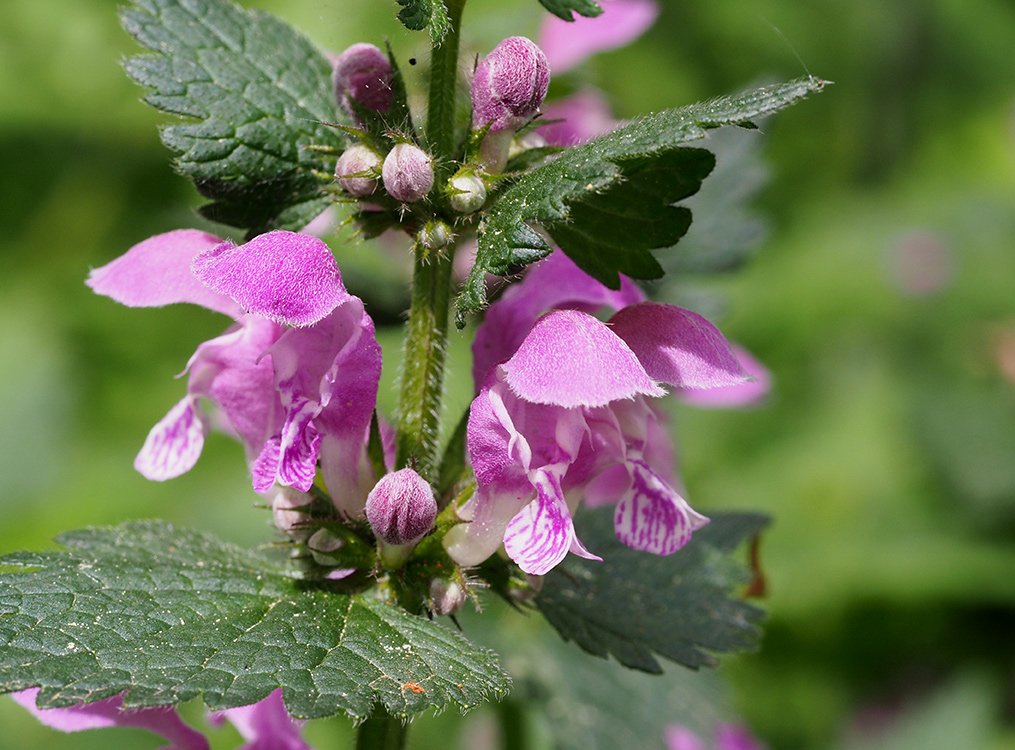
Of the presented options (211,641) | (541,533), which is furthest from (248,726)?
(541,533)

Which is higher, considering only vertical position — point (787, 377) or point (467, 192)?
point (467, 192)

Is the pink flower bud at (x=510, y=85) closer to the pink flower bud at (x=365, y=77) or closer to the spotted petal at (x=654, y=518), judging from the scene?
the pink flower bud at (x=365, y=77)

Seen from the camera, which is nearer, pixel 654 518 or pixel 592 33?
pixel 654 518

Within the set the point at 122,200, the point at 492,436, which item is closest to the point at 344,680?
the point at 492,436

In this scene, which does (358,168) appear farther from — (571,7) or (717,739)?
(717,739)

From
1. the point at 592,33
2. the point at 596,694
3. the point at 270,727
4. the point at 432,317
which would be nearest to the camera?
the point at 432,317

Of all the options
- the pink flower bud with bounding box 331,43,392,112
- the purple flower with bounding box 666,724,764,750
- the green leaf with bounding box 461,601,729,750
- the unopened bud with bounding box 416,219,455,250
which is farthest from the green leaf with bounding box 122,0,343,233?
the purple flower with bounding box 666,724,764,750

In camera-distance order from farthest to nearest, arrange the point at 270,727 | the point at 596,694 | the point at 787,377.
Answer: the point at 787,377, the point at 596,694, the point at 270,727

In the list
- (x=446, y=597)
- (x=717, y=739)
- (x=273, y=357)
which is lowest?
(x=717, y=739)
